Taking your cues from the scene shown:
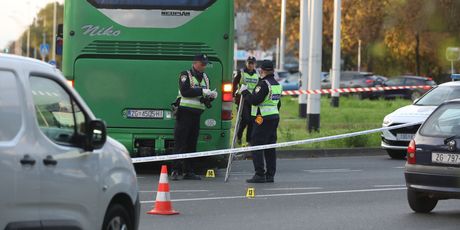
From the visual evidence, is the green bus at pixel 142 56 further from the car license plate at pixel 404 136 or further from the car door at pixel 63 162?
the car door at pixel 63 162

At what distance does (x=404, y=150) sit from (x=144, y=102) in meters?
6.95

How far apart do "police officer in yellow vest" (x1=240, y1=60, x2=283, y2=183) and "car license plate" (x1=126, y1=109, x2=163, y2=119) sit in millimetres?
1569

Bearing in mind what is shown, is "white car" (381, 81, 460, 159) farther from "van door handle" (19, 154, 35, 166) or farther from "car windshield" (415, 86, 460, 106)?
"van door handle" (19, 154, 35, 166)

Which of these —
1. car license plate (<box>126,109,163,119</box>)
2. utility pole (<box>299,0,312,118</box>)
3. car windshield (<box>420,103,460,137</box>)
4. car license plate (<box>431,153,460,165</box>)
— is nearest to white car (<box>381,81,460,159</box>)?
car license plate (<box>126,109,163,119</box>)

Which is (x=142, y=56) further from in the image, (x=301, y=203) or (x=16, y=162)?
(x=16, y=162)

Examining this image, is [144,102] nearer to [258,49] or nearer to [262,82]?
[262,82]

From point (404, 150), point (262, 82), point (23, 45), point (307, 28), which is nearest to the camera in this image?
point (262, 82)

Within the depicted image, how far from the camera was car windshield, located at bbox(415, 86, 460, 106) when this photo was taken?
830 inches

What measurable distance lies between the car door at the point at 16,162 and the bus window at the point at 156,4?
1003 cm

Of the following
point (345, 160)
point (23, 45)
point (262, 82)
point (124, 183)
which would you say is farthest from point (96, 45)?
point (23, 45)

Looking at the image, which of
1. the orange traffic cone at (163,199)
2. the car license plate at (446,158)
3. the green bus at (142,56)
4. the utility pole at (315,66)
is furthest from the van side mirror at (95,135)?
the utility pole at (315,66)

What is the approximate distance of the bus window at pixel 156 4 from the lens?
16.8 m

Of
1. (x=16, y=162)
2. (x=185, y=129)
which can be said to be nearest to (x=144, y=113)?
(x=185, y=129)

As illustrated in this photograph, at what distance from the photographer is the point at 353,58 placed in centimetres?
8450
